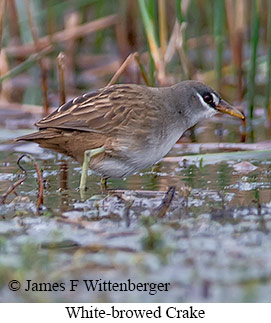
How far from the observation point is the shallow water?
336cm

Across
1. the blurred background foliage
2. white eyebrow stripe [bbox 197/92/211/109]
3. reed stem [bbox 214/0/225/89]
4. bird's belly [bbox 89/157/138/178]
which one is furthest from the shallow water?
the blurred background foliage

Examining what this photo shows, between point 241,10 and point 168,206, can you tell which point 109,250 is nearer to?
point 168,206

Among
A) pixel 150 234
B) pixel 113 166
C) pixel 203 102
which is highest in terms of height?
pixel 203 102

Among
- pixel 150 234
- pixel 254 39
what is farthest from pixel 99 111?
pixel 254 39

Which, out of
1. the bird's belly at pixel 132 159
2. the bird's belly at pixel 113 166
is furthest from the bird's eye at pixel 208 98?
the bird's belly at pixel 113 166

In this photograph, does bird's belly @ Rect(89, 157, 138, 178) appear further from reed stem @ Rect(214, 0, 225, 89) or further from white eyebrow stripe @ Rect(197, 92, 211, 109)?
reed stem @ Rect(214, 0, 225, 89)

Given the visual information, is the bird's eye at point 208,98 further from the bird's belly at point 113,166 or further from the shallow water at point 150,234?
the bird's belly at point 113,166

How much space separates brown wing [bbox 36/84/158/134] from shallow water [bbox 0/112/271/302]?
0.47m

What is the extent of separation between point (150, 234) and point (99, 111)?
1599 mm

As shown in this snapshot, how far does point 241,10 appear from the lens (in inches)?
331

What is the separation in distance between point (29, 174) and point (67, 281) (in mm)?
2581

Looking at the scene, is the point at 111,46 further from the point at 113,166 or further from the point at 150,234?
the point at 150,234

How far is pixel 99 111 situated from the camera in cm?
518

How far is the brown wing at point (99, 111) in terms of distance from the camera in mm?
5098
